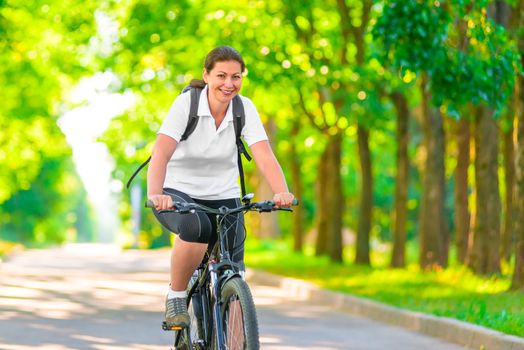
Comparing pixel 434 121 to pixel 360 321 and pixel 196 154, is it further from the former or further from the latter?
pixel 196 154

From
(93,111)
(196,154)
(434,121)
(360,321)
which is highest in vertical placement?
(93,111)

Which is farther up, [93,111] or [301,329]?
[93,111]

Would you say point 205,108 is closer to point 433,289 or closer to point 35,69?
point 433,289

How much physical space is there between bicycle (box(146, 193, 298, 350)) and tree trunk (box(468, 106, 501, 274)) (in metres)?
11.0

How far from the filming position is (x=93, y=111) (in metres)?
35.8

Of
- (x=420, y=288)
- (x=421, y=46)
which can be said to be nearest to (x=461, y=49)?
(x=421, y=46)

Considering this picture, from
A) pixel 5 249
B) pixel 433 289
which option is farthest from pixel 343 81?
pixel 5 249

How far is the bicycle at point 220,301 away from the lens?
548 centimetres

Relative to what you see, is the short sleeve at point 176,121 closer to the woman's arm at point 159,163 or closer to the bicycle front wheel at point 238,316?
the woman's arm at point 159,163

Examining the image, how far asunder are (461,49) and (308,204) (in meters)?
42.4

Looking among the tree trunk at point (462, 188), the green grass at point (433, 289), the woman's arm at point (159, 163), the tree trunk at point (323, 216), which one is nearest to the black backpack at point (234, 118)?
the woman's arm at point (159, 163)

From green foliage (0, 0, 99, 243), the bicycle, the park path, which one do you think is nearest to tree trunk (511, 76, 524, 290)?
the park path

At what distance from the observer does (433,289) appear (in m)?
15.5

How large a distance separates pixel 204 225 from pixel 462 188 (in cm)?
1700
